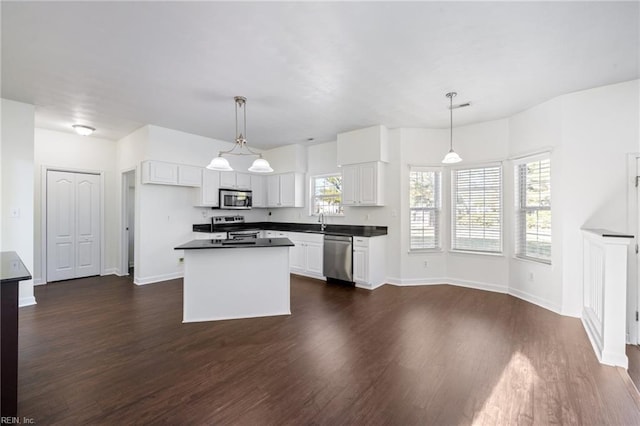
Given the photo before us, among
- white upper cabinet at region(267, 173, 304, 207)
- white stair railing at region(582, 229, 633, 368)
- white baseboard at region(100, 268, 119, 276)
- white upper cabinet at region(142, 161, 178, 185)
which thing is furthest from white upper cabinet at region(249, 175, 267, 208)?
white stair railing at region(582, 229, 633, 368)

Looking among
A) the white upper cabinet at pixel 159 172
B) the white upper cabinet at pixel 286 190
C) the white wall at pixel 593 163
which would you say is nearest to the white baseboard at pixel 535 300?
the white wall at pixel 593 163

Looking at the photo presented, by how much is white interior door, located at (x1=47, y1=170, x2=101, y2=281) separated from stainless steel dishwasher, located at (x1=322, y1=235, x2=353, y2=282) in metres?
4.63

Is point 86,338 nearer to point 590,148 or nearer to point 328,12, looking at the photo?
point 328,12

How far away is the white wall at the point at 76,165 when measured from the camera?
5.16 m

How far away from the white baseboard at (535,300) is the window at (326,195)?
3.27m

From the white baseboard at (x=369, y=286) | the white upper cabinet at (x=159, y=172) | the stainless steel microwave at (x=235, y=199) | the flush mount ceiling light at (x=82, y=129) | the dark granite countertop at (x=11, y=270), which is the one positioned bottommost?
the white baseboard at (x=369, y=286)

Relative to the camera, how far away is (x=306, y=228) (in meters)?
6.43

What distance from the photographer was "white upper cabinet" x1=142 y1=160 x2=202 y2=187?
5004 mm

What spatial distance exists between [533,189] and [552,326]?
1939mm

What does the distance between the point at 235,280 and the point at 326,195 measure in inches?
128

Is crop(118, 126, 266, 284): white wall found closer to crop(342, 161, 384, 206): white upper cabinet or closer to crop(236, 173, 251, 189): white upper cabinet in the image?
crop(236, 173, 251, 189): white upper cabinet

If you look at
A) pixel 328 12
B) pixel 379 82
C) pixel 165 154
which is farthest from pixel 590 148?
pixel 165 154

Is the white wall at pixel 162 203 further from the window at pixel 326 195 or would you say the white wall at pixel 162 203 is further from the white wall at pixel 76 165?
the window at pixel 326 195

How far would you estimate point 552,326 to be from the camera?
3330mm
